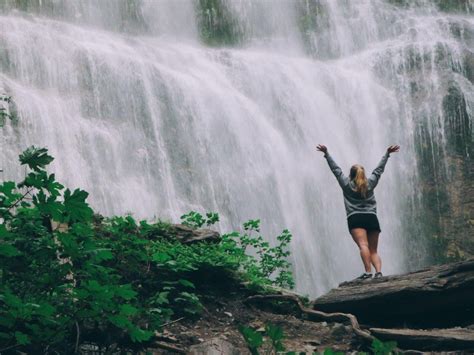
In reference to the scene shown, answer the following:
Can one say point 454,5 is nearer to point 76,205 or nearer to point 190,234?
point 190,234

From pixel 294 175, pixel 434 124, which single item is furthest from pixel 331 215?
pixel 434 124

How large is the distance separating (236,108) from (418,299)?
1173cm

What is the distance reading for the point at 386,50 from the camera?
20453 millimetres

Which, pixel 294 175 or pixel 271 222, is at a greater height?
pixel 294 175

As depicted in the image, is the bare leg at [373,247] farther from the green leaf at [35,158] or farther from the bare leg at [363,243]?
the green leaf at [35,158]

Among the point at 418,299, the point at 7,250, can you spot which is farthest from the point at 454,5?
the point at 7,250

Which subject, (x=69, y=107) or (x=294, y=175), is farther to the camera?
(x=294, y=175)

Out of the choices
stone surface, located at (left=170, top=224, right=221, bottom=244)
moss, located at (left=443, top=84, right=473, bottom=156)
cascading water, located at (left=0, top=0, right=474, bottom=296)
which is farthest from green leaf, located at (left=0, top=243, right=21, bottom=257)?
moss, located at (left=443, top=84, right=473, bottom=156)

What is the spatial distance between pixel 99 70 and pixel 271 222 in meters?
5.39

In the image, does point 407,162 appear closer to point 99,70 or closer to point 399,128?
point 399,128

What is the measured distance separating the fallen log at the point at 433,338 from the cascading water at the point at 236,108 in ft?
28.6

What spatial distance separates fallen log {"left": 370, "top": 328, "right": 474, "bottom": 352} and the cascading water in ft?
28.6

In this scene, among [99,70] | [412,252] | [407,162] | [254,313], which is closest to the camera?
[254,313]

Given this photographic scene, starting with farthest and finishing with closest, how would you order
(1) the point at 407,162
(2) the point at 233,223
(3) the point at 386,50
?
(3) the point at 386,50, (1) the point at 407,162, (2) the point at 233,223
